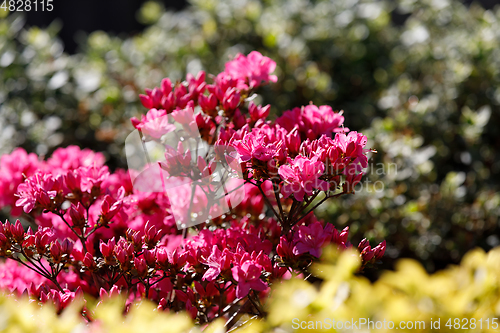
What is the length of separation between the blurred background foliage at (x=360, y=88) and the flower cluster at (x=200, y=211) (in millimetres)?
873

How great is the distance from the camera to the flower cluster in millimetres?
1094

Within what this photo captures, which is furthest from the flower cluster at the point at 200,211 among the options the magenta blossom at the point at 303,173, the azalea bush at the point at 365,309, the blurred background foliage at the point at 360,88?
the blurred background foliage at the point at 360,88

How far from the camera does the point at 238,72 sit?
1503 mm

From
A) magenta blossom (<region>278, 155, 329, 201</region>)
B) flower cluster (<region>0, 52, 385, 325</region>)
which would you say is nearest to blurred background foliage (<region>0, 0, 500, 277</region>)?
flower cluster (<region>0, 52, 385, 325</region>)

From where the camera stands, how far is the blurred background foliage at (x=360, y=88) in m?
2.29

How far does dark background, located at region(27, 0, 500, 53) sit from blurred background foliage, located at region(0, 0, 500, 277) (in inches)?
107

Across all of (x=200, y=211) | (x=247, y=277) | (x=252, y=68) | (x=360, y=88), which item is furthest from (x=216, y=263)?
(x=360, y=88)

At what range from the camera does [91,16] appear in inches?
248

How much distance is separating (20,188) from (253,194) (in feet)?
2.50

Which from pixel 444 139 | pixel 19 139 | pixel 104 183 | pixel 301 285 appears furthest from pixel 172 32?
pixel 301 285

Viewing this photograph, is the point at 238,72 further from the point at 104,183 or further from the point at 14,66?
the point at 14,66

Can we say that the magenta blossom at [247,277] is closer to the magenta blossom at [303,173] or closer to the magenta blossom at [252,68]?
the magenta blossom at [303,173]

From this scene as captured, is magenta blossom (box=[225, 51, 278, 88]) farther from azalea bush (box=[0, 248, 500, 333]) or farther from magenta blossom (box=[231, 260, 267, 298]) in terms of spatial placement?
azalea bush (box=[0, 248, 500, 333])

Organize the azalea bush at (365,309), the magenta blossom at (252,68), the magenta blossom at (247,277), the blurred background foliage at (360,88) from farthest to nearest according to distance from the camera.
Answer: the blurred background foliage at (360,88) < the magenta blossom at (252,68) < the magenta blossom at (247,277) < the azalea bush at (365,309)
